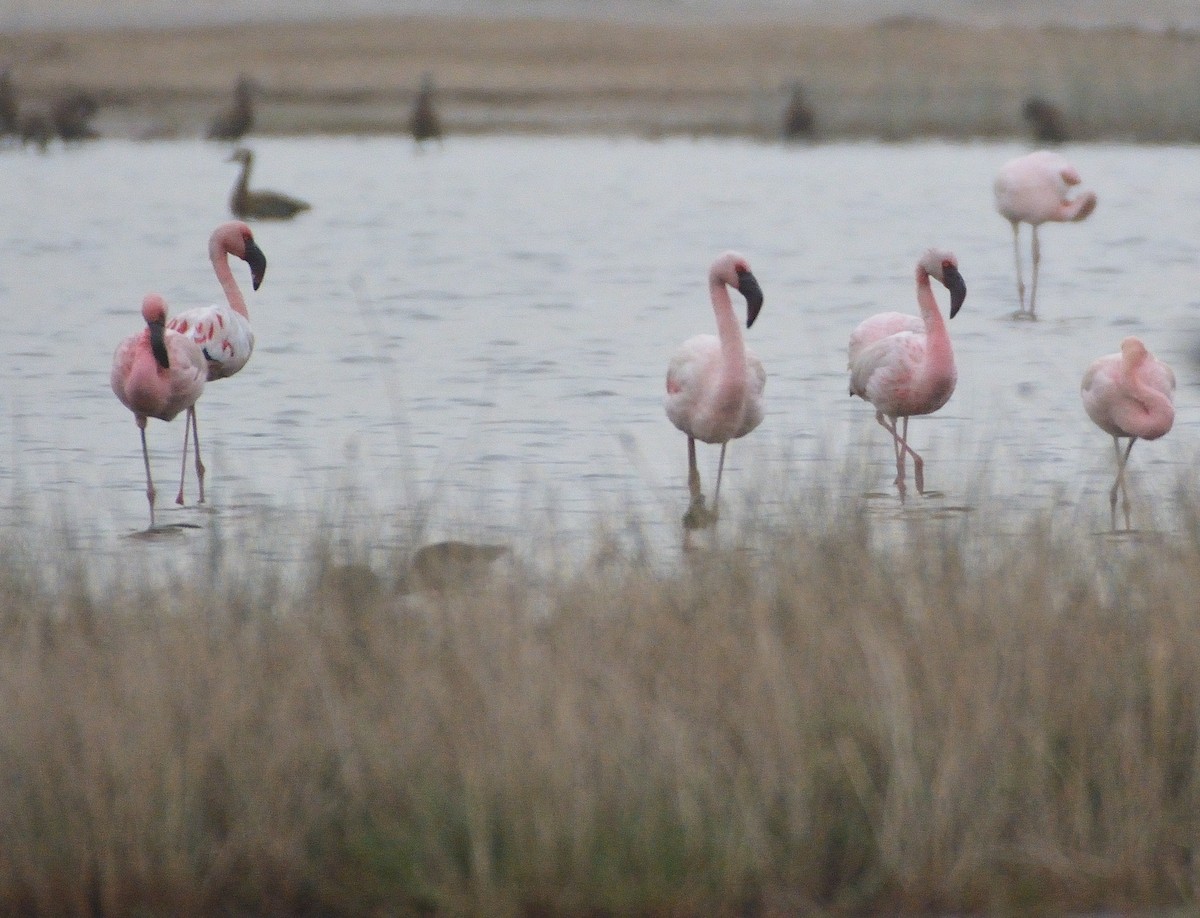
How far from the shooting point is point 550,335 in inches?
551

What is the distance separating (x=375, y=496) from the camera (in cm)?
798

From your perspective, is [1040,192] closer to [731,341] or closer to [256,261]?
[256,261]

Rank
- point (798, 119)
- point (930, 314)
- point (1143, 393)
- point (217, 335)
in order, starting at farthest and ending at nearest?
point (798, 119) < point (217, 335) < point (930, 314) < point (1143, 393)

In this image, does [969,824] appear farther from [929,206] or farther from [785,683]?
[929,206]

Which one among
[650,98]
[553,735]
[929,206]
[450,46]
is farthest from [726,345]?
[450,46]

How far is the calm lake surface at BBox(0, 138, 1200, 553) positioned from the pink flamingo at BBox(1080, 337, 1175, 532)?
0.74ft

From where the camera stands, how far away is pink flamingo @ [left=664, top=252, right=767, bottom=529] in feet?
25.4

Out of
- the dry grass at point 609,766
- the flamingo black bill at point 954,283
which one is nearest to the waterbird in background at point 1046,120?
the flamingo black bill at point 954,283

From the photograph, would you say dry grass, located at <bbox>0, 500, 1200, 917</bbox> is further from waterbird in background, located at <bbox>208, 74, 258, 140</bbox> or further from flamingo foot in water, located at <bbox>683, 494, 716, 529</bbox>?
waterbird in background, located at <bbox>208, 74, 258, 140</bbox>

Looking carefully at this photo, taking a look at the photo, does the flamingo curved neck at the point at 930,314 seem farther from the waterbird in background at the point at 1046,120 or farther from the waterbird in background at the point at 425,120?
the waterbird in background at the point at 425,120

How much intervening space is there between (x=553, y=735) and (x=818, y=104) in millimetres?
45590

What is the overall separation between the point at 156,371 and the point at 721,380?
2361 millimetres

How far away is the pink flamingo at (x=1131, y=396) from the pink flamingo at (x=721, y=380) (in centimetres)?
126

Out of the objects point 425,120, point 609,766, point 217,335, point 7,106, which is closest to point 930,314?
point 217,335
